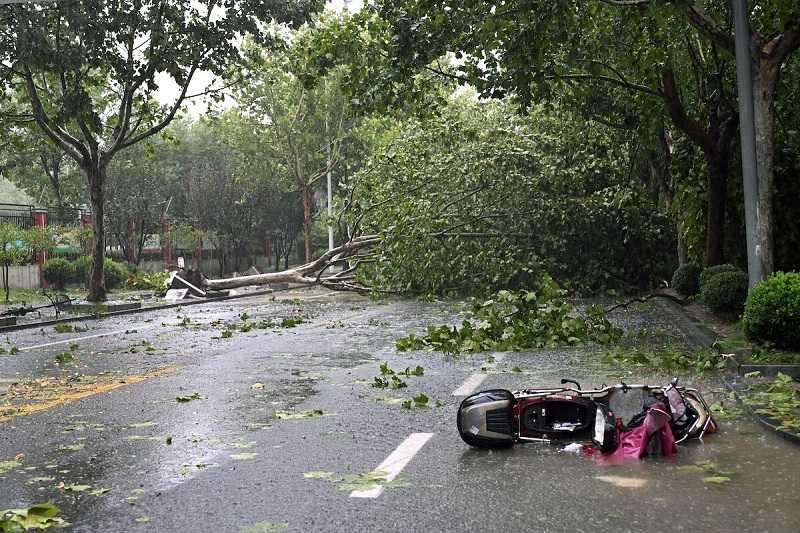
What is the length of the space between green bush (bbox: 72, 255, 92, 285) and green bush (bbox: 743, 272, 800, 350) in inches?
1194

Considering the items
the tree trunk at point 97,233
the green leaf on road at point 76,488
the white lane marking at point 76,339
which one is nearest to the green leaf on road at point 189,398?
the green leaf on road at point 76,488

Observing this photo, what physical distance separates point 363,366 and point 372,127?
3763 cm

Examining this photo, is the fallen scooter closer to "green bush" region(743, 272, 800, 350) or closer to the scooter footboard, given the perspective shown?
the scooter footboard

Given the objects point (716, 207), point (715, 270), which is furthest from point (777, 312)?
point (716, 207)

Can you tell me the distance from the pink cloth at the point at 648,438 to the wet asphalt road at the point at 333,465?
0.13 meters

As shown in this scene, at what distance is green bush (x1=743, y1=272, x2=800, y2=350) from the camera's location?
10221 millimetres

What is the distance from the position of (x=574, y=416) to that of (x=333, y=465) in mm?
1881

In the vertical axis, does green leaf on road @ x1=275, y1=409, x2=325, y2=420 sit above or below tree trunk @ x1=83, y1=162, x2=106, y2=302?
below

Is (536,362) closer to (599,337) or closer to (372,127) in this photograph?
(599,337)

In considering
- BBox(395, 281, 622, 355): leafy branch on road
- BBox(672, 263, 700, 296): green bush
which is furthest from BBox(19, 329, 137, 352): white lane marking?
BBox(672, 263, 700, 296): green bush

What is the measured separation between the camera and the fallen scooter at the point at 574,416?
656 cm

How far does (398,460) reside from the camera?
20.6ft

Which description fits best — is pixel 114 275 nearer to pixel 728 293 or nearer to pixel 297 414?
pixel 728 293

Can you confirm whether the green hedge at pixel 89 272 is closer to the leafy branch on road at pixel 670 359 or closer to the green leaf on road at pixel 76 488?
the leafy branch on road at pixel 670 359
